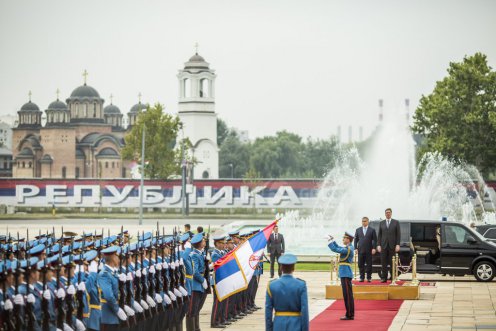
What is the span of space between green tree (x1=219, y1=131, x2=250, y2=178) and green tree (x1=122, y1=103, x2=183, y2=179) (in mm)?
57388

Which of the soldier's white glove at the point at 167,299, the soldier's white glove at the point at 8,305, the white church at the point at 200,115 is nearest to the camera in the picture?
the soldier's white glove at the point at 8,305

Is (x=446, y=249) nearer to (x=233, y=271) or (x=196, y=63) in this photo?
(x=233, y=271)

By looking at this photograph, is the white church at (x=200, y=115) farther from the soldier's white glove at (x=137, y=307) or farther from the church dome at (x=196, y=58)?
the soldier's white glove at (x=137, y=307)

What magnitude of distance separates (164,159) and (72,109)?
54.8 meters

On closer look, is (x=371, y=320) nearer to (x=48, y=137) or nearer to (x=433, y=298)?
(x=433, y=298)

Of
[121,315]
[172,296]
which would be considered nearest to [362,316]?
[172,296]

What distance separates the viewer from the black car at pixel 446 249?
2712cm

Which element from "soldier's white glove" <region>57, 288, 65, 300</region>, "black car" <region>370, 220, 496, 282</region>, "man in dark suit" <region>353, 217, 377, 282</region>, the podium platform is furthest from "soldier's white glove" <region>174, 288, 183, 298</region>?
"black car" <region>370, 220, 496, 282</region>

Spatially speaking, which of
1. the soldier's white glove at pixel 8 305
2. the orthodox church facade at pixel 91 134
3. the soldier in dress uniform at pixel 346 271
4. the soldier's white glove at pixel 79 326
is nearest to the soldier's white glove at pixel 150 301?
the soldier's white glove at pixel 79 326

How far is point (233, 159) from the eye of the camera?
155750mm

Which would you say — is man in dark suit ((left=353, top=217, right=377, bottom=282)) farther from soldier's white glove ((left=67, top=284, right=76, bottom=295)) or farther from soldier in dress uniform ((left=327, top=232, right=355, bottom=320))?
soldier's white glove ((left=67, top=284, right=76, bottom=295))

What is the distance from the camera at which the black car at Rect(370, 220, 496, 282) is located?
2712cm

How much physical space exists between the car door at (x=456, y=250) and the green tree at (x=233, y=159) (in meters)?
124

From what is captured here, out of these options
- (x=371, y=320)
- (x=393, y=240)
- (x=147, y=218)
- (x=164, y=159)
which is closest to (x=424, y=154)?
(x=147, y=218)
